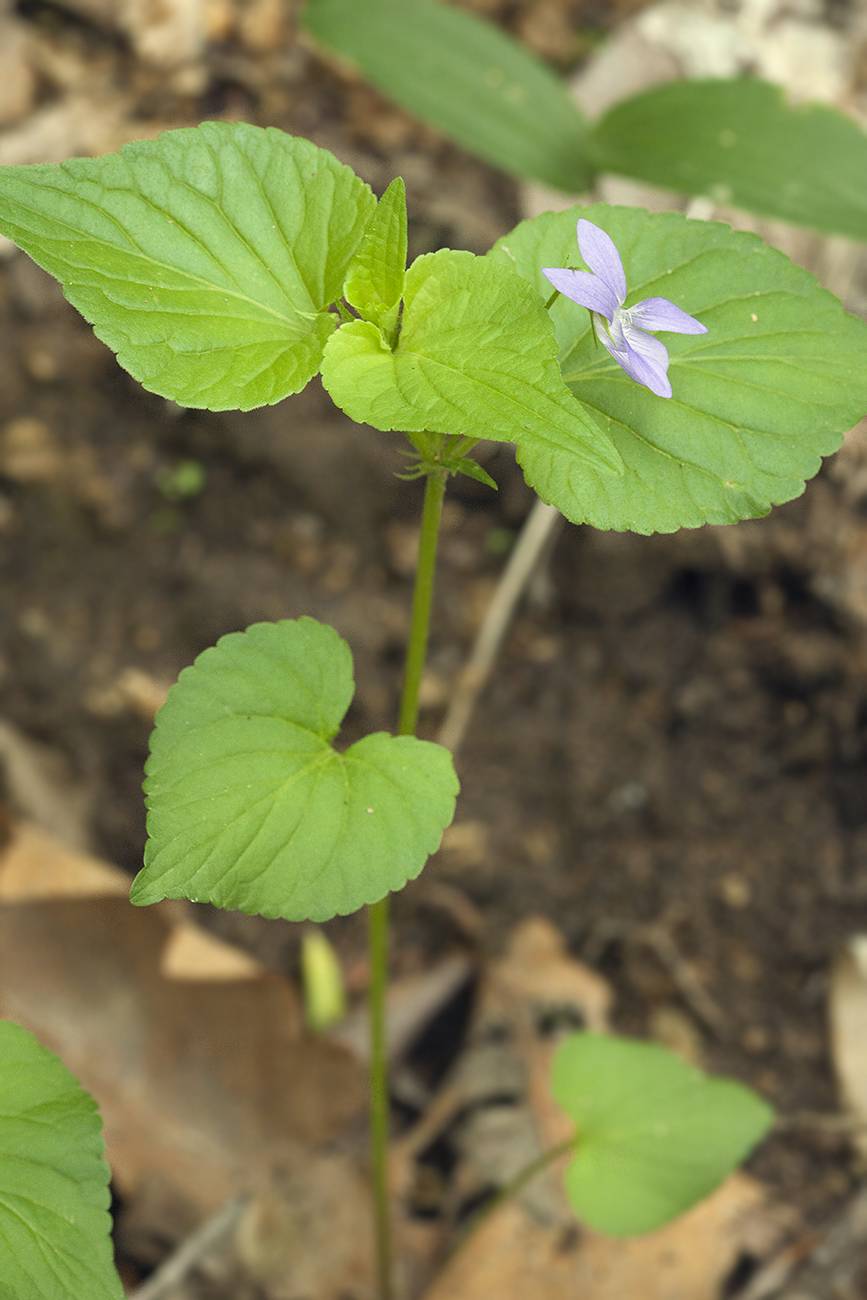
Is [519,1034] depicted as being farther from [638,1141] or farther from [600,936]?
[638,1141]

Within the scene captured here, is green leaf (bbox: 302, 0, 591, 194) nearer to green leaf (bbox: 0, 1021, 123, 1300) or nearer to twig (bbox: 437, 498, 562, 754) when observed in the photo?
twig (bbox: 437, 498, 562, 754)

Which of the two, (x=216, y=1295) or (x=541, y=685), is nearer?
(x=216, y=1295)

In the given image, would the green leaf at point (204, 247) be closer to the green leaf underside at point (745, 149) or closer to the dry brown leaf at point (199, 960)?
the dry brown leaf at point (199, 960)

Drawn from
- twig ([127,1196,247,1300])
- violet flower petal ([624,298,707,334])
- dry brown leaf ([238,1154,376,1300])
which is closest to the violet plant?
violet flower petal ([624,298,707,334])

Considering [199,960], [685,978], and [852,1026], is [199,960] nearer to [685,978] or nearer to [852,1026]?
[685,978]

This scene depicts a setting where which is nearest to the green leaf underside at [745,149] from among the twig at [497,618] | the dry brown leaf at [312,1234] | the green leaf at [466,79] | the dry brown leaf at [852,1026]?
the green leaf at [466,79]

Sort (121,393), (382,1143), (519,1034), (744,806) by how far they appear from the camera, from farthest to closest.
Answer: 1. (121,393)
2. (744,806)
3. (519,1034)
4. (382,1143)

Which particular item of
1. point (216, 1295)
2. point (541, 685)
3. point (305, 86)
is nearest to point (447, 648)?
point (541, 685)
